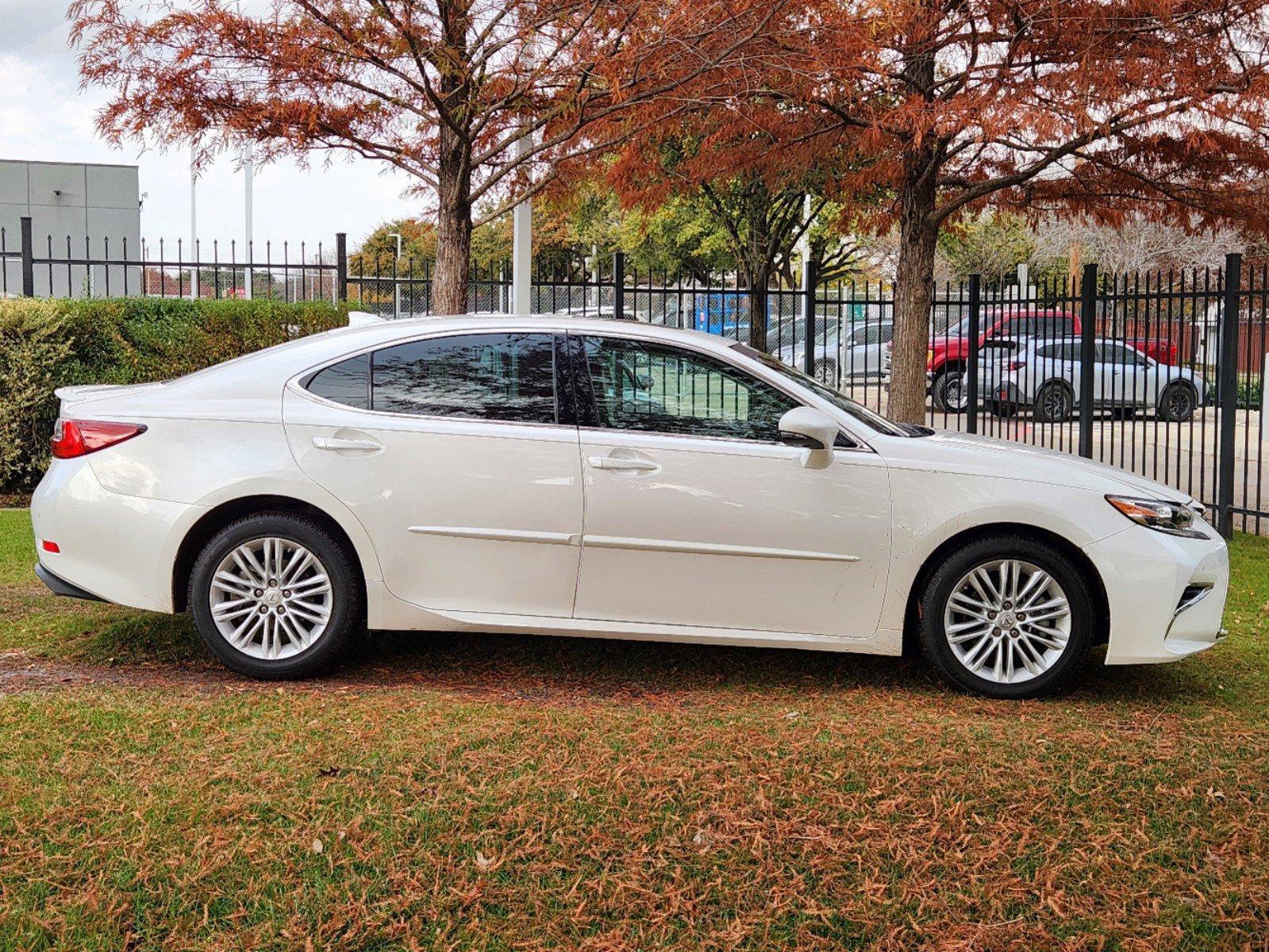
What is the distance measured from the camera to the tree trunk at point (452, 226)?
31.0 feet

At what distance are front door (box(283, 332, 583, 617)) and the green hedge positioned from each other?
7.43 meters

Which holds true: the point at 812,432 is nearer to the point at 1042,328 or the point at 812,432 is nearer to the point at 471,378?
the point at 471,378

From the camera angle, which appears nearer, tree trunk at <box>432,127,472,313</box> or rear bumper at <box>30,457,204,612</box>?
rear bumper at <box>30,457,204,612</box>

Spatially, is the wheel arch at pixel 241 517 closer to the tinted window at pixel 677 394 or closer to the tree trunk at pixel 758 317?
the tinted window at pixel 677 394

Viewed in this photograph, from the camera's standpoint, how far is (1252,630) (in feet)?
23.4

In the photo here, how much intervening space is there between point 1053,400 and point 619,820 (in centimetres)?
1394

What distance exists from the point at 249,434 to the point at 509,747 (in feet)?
6.40

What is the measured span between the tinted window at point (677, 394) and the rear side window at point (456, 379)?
25 centimetres

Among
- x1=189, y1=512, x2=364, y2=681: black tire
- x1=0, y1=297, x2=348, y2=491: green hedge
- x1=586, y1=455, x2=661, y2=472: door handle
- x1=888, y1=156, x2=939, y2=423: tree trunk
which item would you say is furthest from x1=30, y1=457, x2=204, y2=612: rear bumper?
x1=888, y1=156, x2=939, y2=423: tree trunk

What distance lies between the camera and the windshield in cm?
578

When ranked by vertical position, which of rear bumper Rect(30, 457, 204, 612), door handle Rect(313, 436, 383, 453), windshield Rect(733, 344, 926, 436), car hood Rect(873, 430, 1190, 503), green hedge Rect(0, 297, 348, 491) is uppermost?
green hedge Rect(0, 297, 348, 491)

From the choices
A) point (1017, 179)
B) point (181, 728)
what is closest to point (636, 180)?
point (1017, 179)

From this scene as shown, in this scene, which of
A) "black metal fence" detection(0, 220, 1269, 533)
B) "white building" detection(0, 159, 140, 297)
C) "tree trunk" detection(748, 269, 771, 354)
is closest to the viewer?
"black metal fence" detection(0, 220, 1269, 533)

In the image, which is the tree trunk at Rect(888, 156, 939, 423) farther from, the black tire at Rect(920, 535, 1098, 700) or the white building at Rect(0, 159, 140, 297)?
the white building at Rect(0, 159, 140, 297)
